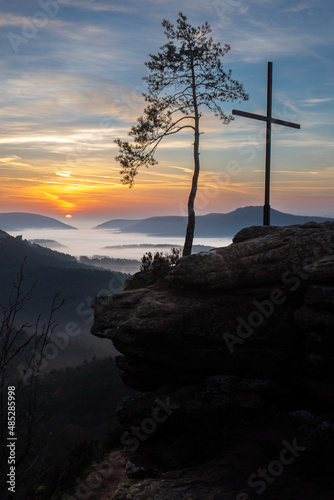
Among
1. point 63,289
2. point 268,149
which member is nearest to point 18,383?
point 268,149

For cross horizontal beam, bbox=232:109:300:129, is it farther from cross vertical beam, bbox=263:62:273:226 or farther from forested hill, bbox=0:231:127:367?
forested hill, bbox=0:231:127:367

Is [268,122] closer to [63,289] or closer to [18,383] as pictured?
[18,383]

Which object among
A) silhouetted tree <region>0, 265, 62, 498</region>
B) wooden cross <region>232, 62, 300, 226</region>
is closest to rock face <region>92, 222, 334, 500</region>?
silhouetted tree <region>0, 265, 62, 498</region>

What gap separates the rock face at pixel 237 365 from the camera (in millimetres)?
9688

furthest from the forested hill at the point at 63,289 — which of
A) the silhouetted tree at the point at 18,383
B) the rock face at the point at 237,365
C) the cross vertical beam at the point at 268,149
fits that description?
the silhouetted tree at the point at 18,383

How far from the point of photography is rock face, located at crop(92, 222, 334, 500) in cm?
969

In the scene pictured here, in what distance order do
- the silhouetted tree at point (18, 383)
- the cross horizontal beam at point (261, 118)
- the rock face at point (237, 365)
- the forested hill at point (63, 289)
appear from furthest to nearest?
1. the forested hill at point (63, 289)
2. the cross horizontal beam at point (261, 118)
3. the rock face at point (237, 365)
4. the silhouetted tree at point (18, 383)

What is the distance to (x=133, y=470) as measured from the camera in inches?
453

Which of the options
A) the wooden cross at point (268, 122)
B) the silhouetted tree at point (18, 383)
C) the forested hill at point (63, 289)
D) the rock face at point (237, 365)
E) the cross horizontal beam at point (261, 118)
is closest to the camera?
the silhouetted tree at point (18, 383)

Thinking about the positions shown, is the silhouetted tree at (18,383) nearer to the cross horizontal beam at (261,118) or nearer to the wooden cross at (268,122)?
the wooden cross at (268,122)

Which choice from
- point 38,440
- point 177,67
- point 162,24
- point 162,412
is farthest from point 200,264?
point 38,440

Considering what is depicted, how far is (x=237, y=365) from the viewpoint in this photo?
11.1 meters

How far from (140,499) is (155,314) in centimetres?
450

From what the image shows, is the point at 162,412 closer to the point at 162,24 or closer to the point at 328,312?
the point at 328,312
